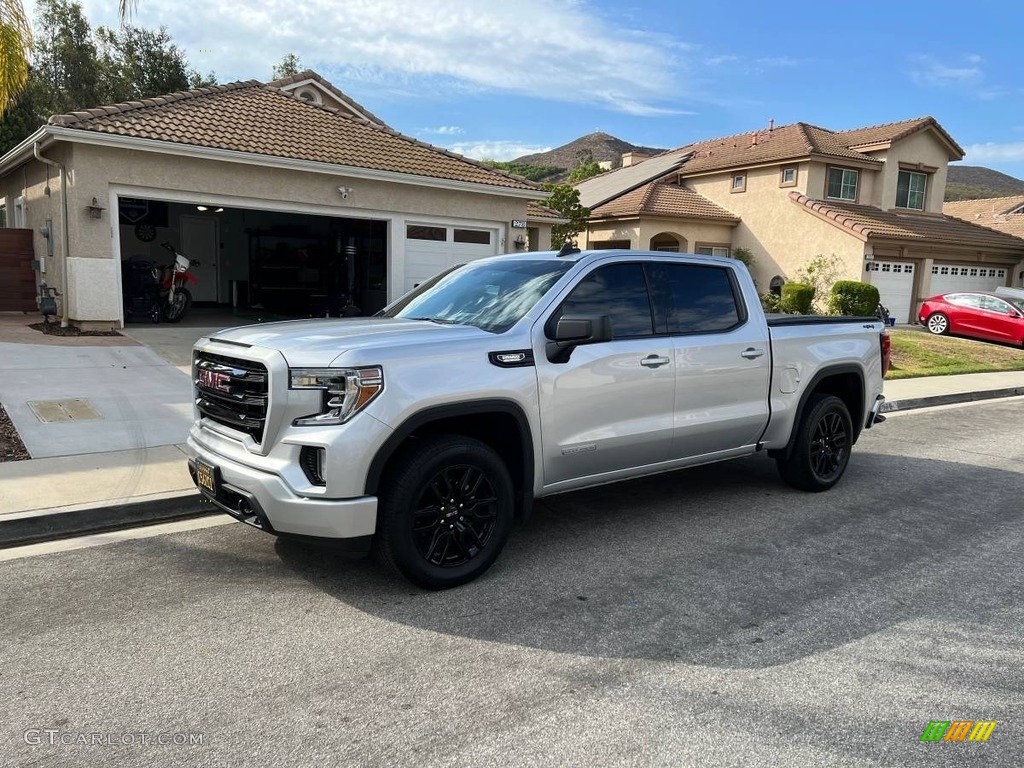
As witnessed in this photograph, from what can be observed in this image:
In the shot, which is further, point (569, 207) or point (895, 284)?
point (569, 207)

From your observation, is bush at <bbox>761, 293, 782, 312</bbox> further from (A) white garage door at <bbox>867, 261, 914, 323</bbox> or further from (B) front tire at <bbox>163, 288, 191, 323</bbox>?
(B) front tire at <bbox>163, 288, 191, 323</bbox>

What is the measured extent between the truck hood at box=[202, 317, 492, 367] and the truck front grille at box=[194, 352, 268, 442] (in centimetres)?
14

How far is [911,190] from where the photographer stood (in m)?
29.5

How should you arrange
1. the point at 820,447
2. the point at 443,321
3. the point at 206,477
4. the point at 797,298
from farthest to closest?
the point at 797,298 < the point at 820,447 < the point at 443,321 < the point at 206,477

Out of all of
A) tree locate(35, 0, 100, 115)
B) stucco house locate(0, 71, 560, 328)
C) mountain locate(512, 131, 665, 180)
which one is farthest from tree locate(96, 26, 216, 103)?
mountain locate(512, 131, 665, 180)

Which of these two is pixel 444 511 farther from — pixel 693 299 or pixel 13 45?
pixel 13 45

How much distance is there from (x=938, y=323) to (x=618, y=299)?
2211 centimetres

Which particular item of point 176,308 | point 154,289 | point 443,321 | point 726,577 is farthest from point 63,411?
point 154,289

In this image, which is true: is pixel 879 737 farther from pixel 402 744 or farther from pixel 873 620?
pixel 402 744

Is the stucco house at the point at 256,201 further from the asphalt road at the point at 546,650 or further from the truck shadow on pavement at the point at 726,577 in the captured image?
the truck shadow on pavement at the point at 726,577

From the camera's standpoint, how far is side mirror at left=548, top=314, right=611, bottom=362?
437cm

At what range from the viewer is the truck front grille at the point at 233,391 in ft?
13.4

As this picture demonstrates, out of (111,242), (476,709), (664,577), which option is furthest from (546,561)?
(111,242)

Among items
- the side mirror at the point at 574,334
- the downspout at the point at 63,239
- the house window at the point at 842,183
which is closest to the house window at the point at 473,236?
the downspout at the point at 63,239
